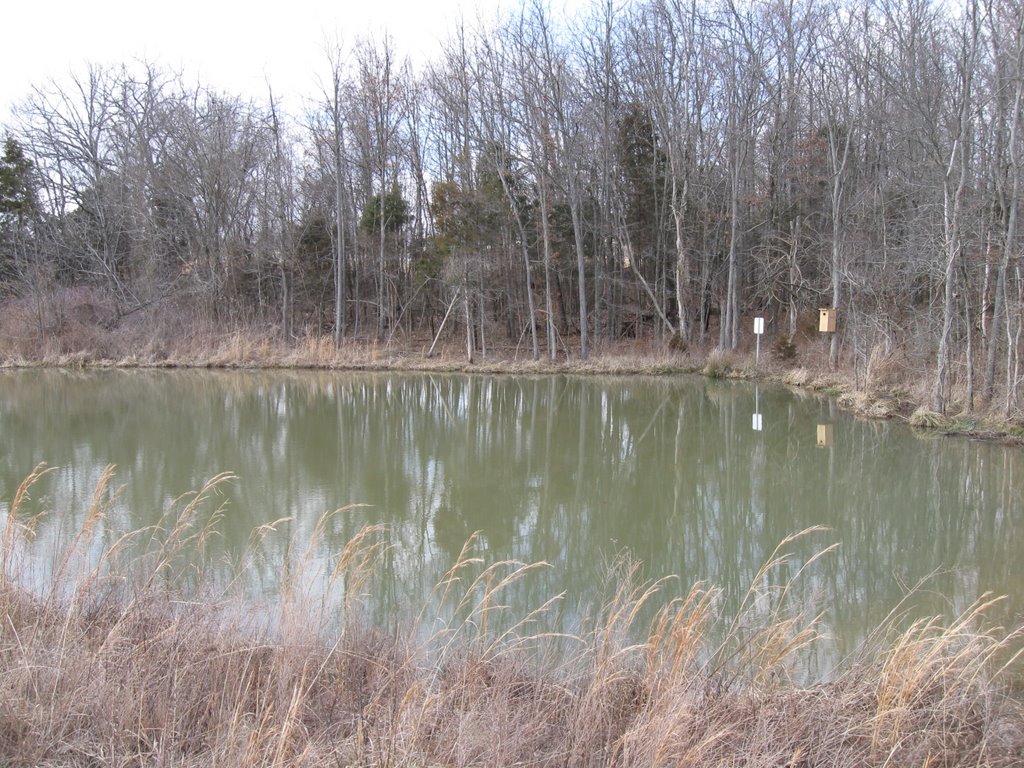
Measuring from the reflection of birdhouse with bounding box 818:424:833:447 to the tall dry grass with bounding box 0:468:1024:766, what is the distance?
7.31 m

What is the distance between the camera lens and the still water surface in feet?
18.4

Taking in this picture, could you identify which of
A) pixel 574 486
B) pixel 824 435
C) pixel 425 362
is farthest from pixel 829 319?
pixel 574 486

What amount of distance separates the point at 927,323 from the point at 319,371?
55.2ft

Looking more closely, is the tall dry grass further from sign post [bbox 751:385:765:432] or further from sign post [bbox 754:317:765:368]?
sign post [bbox 754:317:765:368]

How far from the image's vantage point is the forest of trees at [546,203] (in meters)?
19.5

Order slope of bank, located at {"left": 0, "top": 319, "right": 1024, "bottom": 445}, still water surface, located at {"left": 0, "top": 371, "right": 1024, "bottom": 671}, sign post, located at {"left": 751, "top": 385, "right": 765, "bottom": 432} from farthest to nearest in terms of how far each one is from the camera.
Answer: slope of bank, located at {"left": 0, "top": 319, "right": 1024, "bottom": 445} < sign post, located at {"left": 751, "top": 385, "right": 765, "bottom": 432} < still water surface, located at {"left": 0, "top": 371, "right": 1024, "bottom": 671}

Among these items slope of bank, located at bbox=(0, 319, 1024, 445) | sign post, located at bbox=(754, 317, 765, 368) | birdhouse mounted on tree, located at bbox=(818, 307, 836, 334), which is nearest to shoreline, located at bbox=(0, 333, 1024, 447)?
slope of bank, located at bbox=(0, 319, 1024, 445)

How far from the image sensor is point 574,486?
28.0 ft

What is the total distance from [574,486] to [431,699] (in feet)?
19.6

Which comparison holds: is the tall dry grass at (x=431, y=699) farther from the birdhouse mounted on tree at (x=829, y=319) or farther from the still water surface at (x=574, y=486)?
the birdhouse mounted on tree at (x=829, y=319)

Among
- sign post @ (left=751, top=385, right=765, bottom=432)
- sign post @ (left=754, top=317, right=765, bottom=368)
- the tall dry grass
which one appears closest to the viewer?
the tall dry grass

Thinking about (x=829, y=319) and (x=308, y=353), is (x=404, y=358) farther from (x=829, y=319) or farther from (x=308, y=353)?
(x=829, y=319)

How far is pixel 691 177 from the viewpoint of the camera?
23.4 metres

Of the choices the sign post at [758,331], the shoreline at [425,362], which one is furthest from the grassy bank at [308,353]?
the sign post at [758,331]
